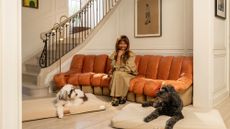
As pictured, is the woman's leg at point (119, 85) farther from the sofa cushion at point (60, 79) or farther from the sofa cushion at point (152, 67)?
the sofa cushion at point (60, 79)

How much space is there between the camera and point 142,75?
16.5 ft

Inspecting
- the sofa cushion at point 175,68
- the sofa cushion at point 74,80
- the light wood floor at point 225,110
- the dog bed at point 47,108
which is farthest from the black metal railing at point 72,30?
the light wood floor at point 225,110

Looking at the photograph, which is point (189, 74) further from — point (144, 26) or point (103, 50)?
point (103, 50)

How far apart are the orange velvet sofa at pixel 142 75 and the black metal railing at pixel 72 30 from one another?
0.62 meters

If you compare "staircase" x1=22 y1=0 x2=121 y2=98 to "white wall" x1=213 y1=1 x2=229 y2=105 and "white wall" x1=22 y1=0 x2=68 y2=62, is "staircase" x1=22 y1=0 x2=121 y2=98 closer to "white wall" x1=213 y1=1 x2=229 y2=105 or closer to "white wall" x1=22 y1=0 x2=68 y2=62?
"white wall" x1=22 y1=0 x2=68 y2=62

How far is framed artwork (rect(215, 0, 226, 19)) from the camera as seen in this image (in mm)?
4402

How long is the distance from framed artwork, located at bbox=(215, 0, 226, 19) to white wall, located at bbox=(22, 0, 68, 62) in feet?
13.4

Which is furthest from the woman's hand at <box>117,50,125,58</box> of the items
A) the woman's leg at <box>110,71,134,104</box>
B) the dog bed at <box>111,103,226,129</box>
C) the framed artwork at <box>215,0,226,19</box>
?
the framed artwork at <box>215,0,226,19</box>

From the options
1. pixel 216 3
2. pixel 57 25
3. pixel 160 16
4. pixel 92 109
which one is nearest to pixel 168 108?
pixel 92 109

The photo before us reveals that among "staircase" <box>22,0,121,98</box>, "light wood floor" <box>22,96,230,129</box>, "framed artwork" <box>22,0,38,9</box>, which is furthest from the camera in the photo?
"framed artwork" <box>22,0,38,9</box>

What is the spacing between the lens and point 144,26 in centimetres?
555

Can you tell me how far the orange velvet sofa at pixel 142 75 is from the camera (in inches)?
165

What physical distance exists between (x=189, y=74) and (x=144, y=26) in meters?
1.67

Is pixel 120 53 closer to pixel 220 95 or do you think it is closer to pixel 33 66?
pixel 220 95
